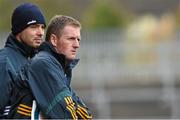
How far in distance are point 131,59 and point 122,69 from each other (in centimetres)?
40

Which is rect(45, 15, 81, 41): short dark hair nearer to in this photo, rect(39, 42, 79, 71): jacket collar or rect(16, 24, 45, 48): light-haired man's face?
rect(39, 42, 79, 71): jacket collar

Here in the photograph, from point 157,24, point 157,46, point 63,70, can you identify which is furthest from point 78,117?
point 157,24

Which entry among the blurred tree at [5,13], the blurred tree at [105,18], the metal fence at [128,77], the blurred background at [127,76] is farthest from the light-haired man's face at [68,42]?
the blurred tree at [5,13]

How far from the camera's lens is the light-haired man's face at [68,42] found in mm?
5207

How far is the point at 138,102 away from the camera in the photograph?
18578 millimetres

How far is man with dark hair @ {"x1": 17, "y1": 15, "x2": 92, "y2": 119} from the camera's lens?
4.94 m

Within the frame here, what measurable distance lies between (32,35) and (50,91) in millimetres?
1044

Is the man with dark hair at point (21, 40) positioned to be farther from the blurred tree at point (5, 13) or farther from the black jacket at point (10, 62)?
the blurred tree at point (5, 13)

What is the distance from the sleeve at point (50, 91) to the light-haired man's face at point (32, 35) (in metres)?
0.84

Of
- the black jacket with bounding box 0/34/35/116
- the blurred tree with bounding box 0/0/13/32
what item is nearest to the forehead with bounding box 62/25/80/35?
the black jacket with bounding box 0/34/35/116

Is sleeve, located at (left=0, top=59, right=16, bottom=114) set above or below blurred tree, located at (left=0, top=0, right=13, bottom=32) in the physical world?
above

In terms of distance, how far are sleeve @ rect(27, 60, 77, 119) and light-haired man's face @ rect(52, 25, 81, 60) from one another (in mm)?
200

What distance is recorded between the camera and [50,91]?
495 cm

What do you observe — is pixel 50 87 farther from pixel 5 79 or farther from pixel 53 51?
pixel 5 79
